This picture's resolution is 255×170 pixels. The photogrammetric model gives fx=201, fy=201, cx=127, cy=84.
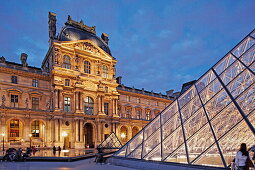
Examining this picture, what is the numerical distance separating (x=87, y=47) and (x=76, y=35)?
9.51 ft

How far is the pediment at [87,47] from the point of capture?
3142cm

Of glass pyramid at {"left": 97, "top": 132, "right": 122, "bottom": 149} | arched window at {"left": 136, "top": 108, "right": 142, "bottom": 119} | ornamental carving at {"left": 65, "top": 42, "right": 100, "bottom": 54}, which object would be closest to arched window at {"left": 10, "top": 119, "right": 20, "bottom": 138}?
ornamental carving at {"left": 65, "top": 42, "right": 100, "bottom": 54}

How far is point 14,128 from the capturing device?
2664 cm

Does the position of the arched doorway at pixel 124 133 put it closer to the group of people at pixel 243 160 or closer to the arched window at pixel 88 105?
the arched window at pixel 88 105

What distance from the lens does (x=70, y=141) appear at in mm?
29172

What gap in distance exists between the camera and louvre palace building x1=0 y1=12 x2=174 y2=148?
26406 millimetres

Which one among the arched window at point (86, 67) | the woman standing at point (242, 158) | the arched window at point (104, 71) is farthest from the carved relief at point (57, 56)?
the woman standing at point (242, 158)

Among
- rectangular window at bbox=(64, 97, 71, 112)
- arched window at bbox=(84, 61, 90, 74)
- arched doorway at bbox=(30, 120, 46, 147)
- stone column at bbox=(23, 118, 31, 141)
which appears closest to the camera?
stone column at bbox=(23, 118, 31, 141)

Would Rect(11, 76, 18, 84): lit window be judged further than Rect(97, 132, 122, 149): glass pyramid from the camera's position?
Yes

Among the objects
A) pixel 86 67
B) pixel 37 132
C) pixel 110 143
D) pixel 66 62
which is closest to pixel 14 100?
pixel 37 132

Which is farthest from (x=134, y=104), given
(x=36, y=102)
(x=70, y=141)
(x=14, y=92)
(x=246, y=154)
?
(x=246, y=154)

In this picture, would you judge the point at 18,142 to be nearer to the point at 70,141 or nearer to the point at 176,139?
the point at 70,141

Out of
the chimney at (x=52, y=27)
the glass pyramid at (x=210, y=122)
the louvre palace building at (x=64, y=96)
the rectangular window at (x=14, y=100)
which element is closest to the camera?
the glass pyramid at (x=210, y=122)

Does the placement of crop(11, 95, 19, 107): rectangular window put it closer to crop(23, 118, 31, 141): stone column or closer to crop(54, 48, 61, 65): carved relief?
crop(23, 118, 31, 141): stone column
